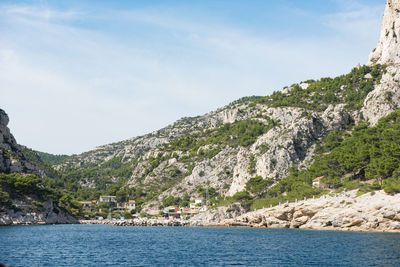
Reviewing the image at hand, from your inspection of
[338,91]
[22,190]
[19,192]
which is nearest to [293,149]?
[338,91]

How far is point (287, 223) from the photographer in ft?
291

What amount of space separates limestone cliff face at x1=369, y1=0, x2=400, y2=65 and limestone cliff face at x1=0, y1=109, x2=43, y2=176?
13499 cm

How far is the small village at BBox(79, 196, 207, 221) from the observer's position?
13905cm

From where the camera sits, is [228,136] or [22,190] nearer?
[22,190]

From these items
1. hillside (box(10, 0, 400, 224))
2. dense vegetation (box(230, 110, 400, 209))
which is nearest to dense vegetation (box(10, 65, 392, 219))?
dense vegetation (box(230, 110, 400, 209))

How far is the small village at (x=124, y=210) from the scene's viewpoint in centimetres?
13905

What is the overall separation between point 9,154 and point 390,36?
141 metres

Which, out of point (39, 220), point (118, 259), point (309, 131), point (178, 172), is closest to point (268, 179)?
point (309, 131)

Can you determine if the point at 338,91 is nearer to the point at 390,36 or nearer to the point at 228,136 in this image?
the point at 390,36

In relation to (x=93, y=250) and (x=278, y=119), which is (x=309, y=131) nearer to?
(x=278, y=119)

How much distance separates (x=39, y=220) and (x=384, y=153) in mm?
99938

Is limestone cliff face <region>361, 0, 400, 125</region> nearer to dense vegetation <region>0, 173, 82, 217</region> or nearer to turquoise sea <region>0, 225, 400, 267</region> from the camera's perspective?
turquoise sea <region>0, 225, 400, 267</region>

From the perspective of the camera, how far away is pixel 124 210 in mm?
163750

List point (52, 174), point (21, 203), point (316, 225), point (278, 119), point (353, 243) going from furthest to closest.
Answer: point (52, 174), point (278, 119), point (21, 203), point (316, 225), point (353, 243)
